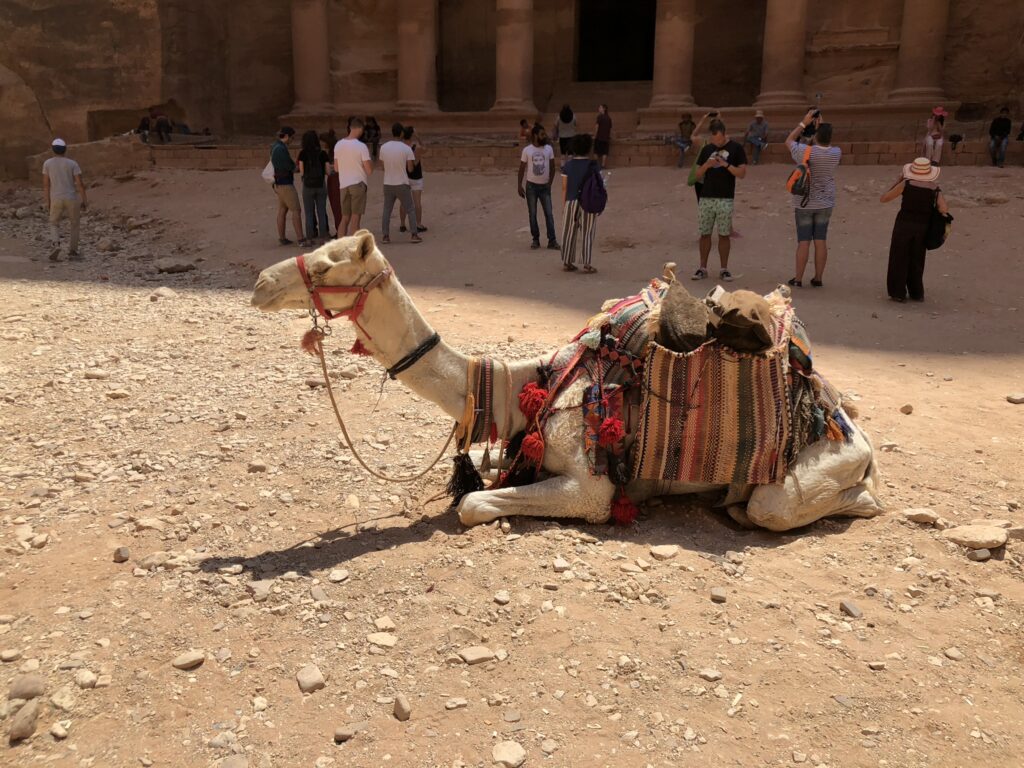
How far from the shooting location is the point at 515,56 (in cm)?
2189

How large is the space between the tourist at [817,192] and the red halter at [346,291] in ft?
22.7

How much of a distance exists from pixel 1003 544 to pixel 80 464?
4734mm

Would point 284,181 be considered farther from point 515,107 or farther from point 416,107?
point 416,107

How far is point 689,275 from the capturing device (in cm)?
1097

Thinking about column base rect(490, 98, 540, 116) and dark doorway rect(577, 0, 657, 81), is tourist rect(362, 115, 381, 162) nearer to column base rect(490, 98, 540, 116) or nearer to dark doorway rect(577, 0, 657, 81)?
column base rect(490, 98, 540, 116)

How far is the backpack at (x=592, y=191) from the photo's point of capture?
1085cm

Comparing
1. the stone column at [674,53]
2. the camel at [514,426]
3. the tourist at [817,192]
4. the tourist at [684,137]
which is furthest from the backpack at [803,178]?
the stone column at [674,53]

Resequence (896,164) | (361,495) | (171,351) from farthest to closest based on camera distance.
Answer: (896,164) → (171,351) → (361,495)

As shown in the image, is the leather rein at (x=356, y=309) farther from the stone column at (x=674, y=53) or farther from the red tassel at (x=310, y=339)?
the stone column at (x=674, y=53)

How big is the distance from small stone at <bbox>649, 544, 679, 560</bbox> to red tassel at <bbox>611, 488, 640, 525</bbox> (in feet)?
0.75

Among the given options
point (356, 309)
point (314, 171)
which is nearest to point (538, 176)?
point (314, 171)

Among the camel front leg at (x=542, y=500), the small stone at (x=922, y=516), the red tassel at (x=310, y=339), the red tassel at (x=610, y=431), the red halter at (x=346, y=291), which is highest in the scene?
the red halter at (x=346, y=291)

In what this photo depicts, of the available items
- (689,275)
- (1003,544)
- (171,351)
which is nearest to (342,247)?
(1003,544)

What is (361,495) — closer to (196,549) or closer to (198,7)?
(196,549)
